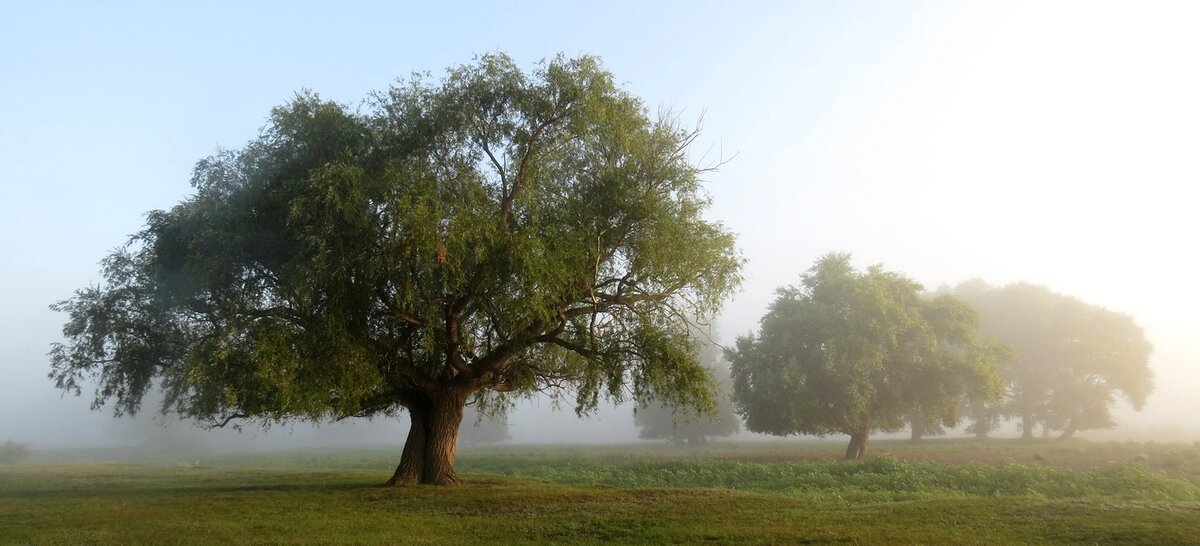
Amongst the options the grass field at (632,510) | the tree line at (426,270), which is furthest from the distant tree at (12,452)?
the tree line at (426,270)

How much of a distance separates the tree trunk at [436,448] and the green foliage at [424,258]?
69 cm

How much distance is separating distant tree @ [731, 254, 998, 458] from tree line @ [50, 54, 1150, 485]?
65.8ft

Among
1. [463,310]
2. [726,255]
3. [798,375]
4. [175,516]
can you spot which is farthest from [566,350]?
[798,375]

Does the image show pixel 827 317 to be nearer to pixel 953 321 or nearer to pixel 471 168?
pixel 953 321

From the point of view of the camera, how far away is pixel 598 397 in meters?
22.5

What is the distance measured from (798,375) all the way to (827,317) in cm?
418

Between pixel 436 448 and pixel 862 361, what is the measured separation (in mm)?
25712

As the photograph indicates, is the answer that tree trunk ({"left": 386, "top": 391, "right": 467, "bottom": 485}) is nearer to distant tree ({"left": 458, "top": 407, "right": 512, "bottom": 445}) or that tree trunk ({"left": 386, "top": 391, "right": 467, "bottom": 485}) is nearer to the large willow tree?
the large willow tree

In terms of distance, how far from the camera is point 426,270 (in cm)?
1795

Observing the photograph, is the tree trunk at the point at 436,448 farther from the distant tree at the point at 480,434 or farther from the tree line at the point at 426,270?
the distant tree at the point at 480,434

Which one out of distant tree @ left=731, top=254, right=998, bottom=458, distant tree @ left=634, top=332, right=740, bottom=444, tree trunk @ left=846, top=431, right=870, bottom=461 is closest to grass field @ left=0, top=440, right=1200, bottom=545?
distant tree @ left=731, top=254, right=998, bottom=458

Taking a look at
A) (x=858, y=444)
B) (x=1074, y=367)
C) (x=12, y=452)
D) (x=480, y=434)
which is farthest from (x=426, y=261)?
(x=480, y=434)

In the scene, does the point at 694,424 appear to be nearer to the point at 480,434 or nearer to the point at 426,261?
the point at 480,434

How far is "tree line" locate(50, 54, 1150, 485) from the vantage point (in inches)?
706
